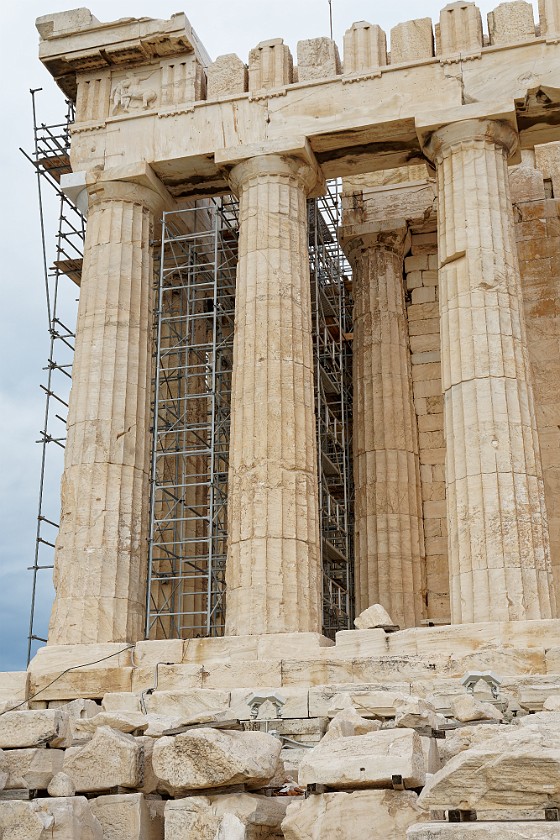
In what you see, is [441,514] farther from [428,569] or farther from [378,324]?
[378,324]

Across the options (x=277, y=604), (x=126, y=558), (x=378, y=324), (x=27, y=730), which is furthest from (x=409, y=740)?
(x=378, y=324)

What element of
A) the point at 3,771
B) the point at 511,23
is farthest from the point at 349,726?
the point at 511,23

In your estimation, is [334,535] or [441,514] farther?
[334,535]

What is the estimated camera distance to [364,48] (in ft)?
74.0

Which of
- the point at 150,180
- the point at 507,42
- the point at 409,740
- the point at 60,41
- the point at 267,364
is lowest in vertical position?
the point at 409,740

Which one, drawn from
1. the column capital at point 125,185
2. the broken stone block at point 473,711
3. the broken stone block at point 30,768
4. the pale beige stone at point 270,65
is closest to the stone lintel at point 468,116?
the pale beige stone at point 270,65

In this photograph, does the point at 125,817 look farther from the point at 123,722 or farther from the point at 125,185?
the point at 125,185

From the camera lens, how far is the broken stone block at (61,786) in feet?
35.6

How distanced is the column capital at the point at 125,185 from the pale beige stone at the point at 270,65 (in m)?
2.72

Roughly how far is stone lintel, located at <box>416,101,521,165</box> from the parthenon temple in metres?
0.05

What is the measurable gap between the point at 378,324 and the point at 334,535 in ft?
17.4

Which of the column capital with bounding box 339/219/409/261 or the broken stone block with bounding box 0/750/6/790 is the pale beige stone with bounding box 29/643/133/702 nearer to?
the broken stone block with bounding box 0/750/6/790

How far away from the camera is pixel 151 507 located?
2208 centimetres

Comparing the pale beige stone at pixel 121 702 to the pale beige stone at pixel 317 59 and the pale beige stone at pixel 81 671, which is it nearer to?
the pale beige stone at pixel 81 671
